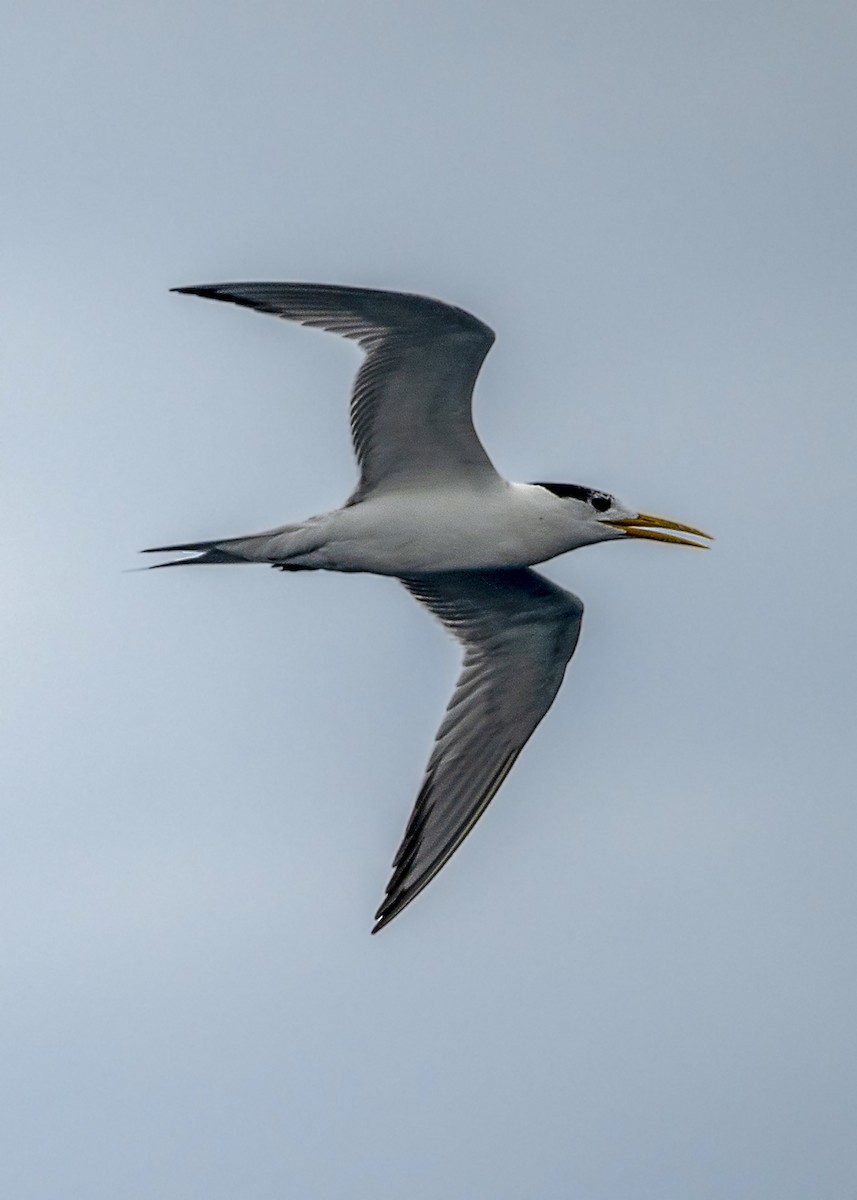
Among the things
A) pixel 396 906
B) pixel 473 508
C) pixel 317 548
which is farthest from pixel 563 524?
pixel 396 906

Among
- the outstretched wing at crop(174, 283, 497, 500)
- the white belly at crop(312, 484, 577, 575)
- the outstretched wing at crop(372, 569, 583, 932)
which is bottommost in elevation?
the outstretched wing at crop(372, 569, 583, 932)

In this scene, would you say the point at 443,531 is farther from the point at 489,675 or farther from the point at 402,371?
the point at 489,675

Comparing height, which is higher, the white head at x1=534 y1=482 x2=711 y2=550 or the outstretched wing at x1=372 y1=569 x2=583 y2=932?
the white head at x1=534 y1=482 x2=711 y2=550

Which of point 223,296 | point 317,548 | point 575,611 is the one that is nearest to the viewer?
point 223,296

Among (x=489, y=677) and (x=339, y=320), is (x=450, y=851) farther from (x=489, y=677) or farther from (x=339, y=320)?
(x=339, y=320)

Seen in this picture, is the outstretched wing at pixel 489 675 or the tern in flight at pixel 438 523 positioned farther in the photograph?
the outstretched wing at pixel 489 675

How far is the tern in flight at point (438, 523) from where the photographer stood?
1365 centimetres

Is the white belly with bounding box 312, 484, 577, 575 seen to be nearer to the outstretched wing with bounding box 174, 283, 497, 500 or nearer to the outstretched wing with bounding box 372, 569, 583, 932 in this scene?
the outstretched wing with bounding box 174, 283, 497, 500

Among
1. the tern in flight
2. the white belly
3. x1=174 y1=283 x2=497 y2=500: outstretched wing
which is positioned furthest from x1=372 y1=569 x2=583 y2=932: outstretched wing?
x1=174 y1=283 x2=497 y2=500: outstretched wing

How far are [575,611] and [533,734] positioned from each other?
0.98 m

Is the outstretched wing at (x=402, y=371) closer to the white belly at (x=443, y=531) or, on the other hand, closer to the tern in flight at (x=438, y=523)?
the tern in flight at (x=438, y=523)

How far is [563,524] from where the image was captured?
572 inches

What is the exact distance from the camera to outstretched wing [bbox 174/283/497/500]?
13438 mm

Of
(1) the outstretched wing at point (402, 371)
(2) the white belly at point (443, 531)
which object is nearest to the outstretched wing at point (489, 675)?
(2) the white belly at point (443, 531)
